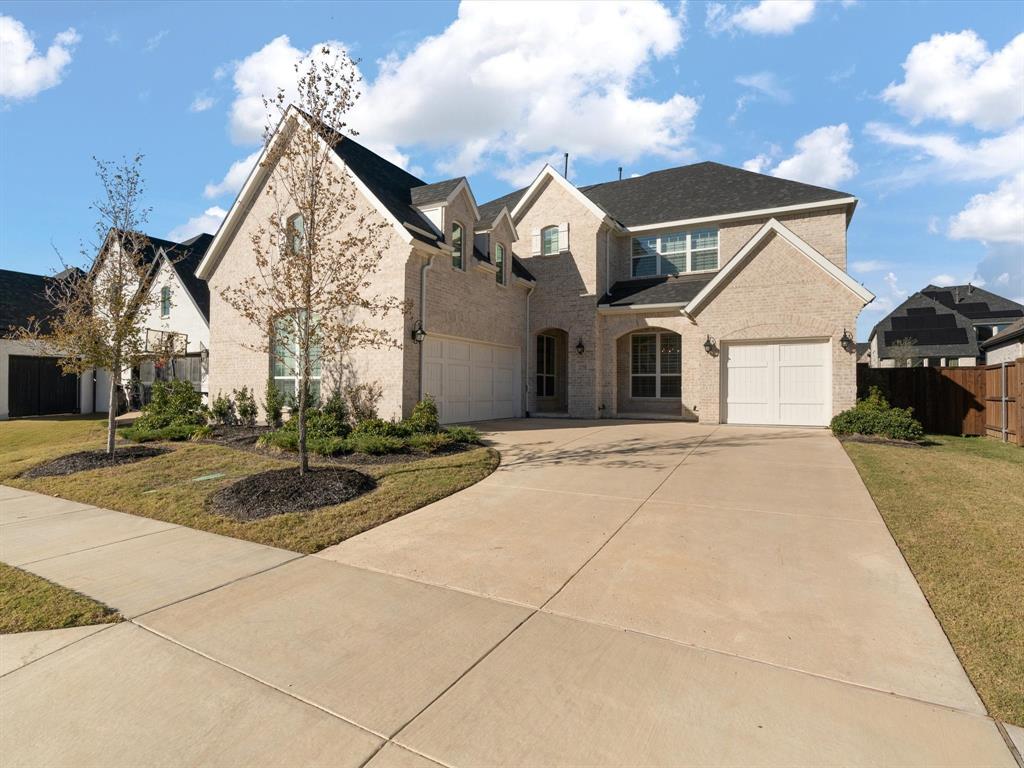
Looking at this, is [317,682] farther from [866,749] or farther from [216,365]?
[216,365]

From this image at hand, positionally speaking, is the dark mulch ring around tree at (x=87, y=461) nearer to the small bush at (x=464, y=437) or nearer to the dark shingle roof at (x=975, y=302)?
the small bush at (x=464, y=437)

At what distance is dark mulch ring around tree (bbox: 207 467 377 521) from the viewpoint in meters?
6.27

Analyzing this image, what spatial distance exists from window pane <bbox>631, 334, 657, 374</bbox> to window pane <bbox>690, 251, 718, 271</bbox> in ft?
9.37

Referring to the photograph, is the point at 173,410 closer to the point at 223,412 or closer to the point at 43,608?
the point at 223,412

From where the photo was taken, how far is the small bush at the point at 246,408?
15.0 metres

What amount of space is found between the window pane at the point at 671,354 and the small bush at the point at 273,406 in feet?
41.2

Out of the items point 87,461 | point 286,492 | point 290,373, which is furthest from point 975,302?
point 87,461

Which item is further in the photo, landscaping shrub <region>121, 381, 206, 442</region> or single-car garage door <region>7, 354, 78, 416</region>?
single-car garage door <region>7, 354, 78, 416</region>

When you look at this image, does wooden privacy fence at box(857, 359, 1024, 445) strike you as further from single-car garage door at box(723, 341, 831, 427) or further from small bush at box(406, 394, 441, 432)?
small bush at box(406, 394, 441, 432)

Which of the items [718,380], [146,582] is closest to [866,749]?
[146,582]

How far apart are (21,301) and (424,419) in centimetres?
2178

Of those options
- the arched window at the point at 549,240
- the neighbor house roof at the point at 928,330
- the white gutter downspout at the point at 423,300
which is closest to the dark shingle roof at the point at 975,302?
the neighbor house roof at the point at 928,330

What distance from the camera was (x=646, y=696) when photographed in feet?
8.69

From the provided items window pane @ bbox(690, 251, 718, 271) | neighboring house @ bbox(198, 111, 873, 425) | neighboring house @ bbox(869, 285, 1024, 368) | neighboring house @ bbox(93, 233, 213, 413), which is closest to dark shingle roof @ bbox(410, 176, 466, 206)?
neighboring house @ bbox(198, 111, 873, 425)
